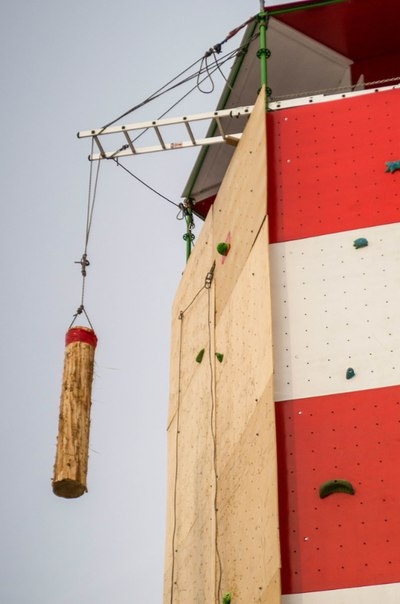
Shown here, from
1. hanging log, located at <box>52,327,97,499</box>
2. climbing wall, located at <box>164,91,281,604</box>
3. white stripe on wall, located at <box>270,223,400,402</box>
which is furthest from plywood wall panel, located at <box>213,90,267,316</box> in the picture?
hanging log, located at <box>52,327,97,499</box>

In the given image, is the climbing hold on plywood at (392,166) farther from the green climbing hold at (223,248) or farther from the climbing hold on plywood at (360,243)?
the green climbing hold at (223,248)

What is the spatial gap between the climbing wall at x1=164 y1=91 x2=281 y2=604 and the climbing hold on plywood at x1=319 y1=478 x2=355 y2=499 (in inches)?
19.0

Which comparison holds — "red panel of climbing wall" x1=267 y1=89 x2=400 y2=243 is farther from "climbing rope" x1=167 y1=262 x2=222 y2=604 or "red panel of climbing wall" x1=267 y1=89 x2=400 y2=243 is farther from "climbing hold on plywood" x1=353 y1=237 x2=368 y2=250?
"climbing rope" x1=167 y1=262 x2=222 y2=604

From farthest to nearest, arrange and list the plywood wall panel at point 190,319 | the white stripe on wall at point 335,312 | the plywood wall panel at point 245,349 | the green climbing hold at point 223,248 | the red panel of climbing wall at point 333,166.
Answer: the plywood wall panel at point 190,319, the green climbing hold at point 223,248, the red panel of climbing wall at point 333,166, the plywood wall panel at point 245,349, the white stripe on wall at point 335,312

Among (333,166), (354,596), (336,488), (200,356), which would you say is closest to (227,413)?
(200,356)

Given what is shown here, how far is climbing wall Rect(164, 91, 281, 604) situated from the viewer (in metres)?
10.4

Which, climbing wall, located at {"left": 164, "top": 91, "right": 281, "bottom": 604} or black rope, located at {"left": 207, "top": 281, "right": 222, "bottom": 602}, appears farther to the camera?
black rope, located at {"left": 207, "top": 281, "right": 222, "bottom": 602}

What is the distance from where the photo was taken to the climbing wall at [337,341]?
968cm

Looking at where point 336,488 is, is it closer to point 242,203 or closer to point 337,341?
point 337,341

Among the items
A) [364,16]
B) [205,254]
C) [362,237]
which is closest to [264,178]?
[362,237]

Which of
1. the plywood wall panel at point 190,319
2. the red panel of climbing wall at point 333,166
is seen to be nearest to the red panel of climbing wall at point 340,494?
the red panel of climbing wall at point 333,166

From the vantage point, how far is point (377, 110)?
12719mm

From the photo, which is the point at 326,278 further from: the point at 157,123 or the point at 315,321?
the point at 157,123

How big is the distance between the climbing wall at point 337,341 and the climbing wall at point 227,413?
183mm
